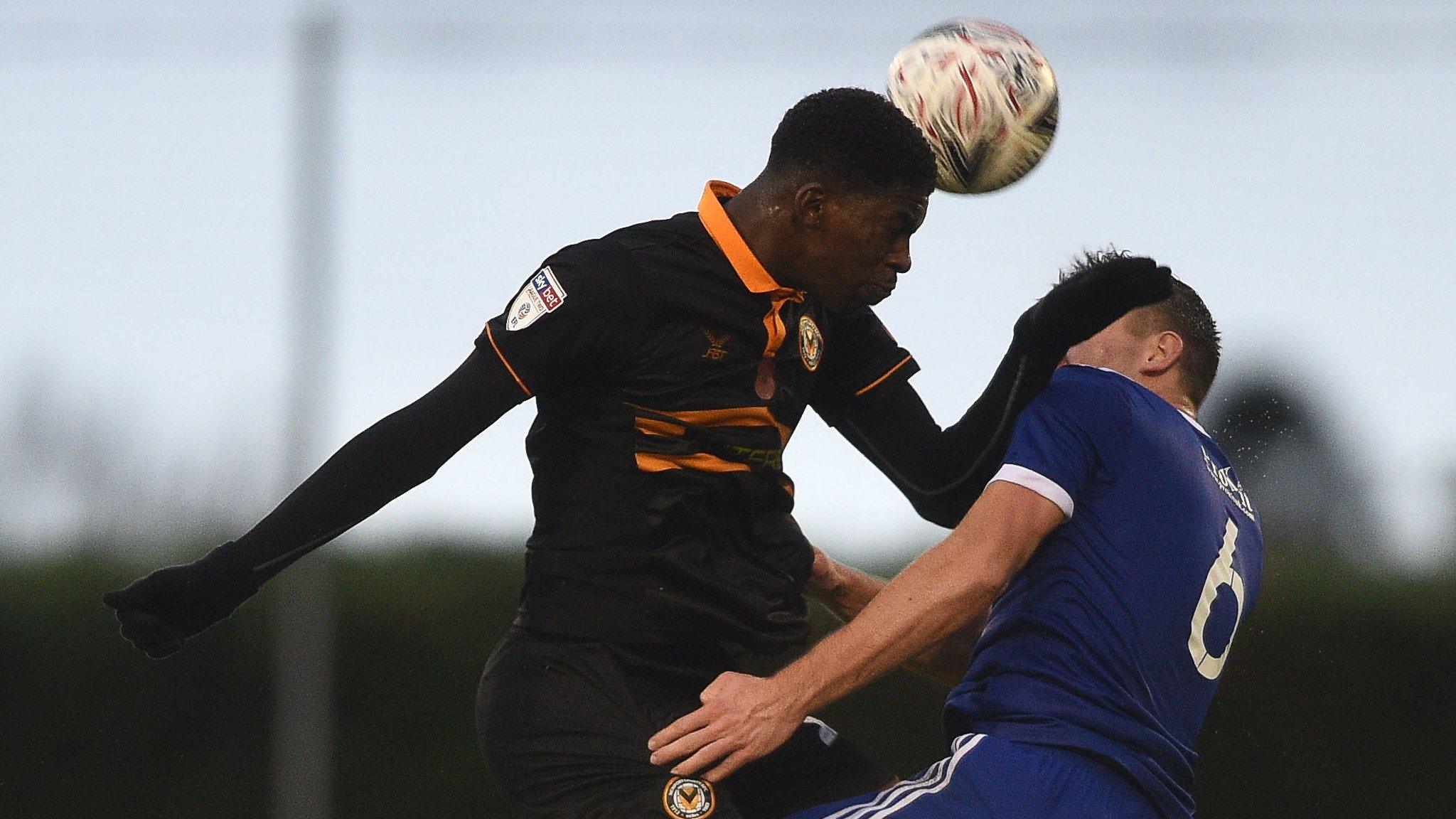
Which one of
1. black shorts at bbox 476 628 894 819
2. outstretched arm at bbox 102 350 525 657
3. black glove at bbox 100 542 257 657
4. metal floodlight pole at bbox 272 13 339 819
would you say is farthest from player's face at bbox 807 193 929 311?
metal floodlight pole at bbox 272 13 339 819

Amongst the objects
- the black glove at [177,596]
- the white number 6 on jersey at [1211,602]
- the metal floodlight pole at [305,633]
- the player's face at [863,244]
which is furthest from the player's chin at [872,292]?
the metal floodlight pole at [305,633]

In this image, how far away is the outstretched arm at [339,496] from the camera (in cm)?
256

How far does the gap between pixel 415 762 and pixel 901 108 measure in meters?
4.33

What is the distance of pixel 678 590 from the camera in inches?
106

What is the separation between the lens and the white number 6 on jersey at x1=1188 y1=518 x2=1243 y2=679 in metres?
2.73

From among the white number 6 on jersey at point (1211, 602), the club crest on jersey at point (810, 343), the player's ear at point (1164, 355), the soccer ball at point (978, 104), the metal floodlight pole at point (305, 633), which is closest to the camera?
the white number 6 on jersey at point (1211, 602)

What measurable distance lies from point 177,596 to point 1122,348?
1.94 meters

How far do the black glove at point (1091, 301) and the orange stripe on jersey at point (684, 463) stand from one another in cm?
65

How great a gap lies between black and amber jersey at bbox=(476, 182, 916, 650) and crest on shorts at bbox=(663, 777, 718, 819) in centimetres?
27

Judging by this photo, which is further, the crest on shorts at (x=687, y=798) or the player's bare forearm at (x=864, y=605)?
the player's bare forearm at (x=864, y=605)

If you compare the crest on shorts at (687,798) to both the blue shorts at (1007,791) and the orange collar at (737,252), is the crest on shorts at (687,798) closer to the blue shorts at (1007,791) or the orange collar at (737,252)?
the blue shorts at (1007,791)

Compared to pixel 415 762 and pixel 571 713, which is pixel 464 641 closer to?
pixel 415 762

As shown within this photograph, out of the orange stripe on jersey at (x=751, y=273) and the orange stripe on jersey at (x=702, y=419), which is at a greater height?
the orange stripe on jersey at (x=751, y=273)

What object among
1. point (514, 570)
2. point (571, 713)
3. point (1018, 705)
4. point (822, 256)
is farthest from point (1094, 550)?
point (514, 570)
